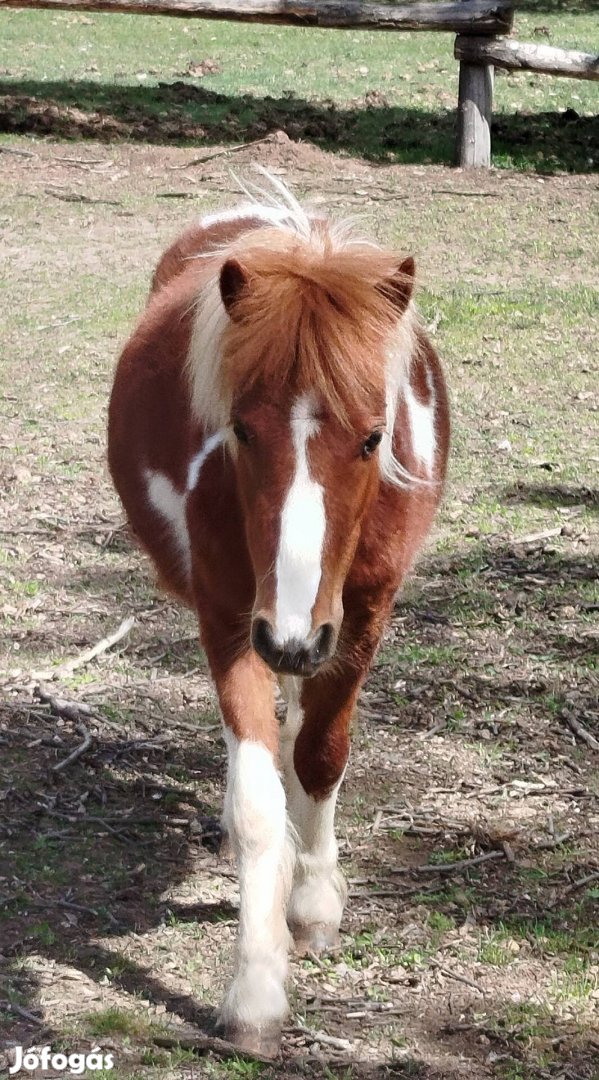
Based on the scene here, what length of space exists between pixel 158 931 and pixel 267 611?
119 centimetres

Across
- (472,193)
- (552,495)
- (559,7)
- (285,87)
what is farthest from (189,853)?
(559,7)

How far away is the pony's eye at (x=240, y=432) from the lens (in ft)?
8.31

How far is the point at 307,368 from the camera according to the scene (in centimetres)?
246

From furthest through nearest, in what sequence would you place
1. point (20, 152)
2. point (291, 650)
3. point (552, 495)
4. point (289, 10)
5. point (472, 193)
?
point (289, 10) → point (20, 152) → point (472, 193) → point (552, 495) → point (291, 650)

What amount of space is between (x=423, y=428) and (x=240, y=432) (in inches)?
34.4

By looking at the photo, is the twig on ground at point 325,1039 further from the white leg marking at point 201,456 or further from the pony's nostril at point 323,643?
the white leg marking at point 201,456

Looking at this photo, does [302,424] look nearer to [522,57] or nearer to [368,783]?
[368,783]

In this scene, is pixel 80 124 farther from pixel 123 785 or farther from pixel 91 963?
pixel 91 963

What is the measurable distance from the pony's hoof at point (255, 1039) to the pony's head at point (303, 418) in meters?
0.85

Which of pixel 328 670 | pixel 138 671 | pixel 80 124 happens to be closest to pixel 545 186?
pixel 80 124

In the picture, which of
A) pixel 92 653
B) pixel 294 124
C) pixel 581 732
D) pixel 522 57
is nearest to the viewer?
pixel 581 732

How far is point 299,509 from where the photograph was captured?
8.01ft

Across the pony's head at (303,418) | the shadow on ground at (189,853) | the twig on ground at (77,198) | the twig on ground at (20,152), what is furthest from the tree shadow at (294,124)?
the pony's head at (303,418)

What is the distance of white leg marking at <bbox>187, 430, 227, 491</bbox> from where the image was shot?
2.90 metres
